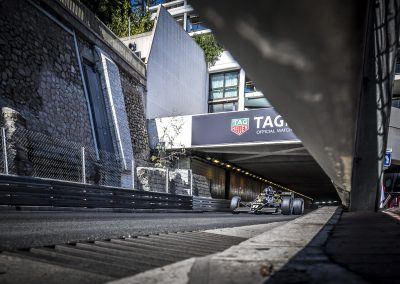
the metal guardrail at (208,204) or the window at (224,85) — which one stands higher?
the window at (224,85)

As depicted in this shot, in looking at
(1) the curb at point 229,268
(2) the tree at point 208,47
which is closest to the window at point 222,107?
(2) the tree at point 208,47

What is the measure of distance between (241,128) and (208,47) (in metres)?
15.6

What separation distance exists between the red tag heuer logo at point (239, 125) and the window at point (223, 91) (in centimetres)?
1144

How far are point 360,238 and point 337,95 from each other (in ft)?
4.11

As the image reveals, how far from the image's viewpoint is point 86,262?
2.22 metres

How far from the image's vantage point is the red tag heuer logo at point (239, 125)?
66.7 ft

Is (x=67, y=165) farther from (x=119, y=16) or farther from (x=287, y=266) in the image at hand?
(x=119, y=16)

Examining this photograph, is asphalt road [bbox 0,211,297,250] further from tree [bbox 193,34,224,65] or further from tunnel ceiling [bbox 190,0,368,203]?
tree [bbox 193,34,224,65]

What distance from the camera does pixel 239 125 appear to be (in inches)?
808

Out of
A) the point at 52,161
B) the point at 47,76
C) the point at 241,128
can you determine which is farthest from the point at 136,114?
the point at 52,161

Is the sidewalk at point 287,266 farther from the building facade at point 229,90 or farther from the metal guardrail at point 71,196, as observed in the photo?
the building facade at point 229,90

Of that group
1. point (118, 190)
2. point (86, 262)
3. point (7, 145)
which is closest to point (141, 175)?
point (118, 190)

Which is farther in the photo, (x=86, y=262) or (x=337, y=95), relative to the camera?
(x=337, y=95)

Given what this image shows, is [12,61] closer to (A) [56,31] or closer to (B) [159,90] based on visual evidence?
(A) [56,31]
